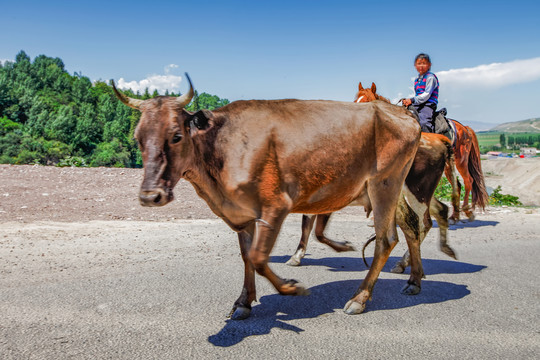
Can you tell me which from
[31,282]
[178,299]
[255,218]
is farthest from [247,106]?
[31,282]

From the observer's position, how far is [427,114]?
755cm

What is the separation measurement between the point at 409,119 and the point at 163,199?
9.70 ft

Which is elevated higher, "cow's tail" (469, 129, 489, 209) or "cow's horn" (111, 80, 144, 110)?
"cow's horn" (111, 80, 144, 110)

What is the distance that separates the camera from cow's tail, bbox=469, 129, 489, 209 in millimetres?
9578

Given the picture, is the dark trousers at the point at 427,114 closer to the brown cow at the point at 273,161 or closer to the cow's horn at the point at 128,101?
the brown cow at the point at 273,161

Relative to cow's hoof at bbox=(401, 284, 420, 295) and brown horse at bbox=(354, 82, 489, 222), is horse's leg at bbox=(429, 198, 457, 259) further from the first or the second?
brown horse at bbox=(354, 82, 489, 222)

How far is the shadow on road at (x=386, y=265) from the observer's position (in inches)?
248

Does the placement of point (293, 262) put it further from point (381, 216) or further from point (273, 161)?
point (273, 161)

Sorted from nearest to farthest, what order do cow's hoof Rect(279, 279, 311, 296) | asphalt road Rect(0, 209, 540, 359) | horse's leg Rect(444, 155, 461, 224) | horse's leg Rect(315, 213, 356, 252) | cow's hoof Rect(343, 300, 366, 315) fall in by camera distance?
asphalt road Rect(0, 209, 540, 359) → cow's hoof Rect(279, 279, 311, 296) → cow's hoof Rect(343, 300, 366, 315) → horse's leg Rect(315, 213, 356, 252) → horse's leg Rect(444, 155, 461, 224)

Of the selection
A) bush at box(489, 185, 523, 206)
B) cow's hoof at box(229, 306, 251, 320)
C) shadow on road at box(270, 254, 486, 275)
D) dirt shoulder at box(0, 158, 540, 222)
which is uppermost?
cow's hoof at box(229, 306, 251, 320)

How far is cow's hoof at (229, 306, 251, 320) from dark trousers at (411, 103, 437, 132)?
4894mm

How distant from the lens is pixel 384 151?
4.60m

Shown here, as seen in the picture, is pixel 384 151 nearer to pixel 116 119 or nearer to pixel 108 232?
pixel 108 232

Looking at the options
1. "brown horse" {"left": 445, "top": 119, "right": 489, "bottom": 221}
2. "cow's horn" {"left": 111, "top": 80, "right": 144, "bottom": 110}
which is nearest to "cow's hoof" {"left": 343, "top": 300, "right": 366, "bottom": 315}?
"cow's horn" {"left": 111, "top": 80, "right": 144, "bottom": 110}
